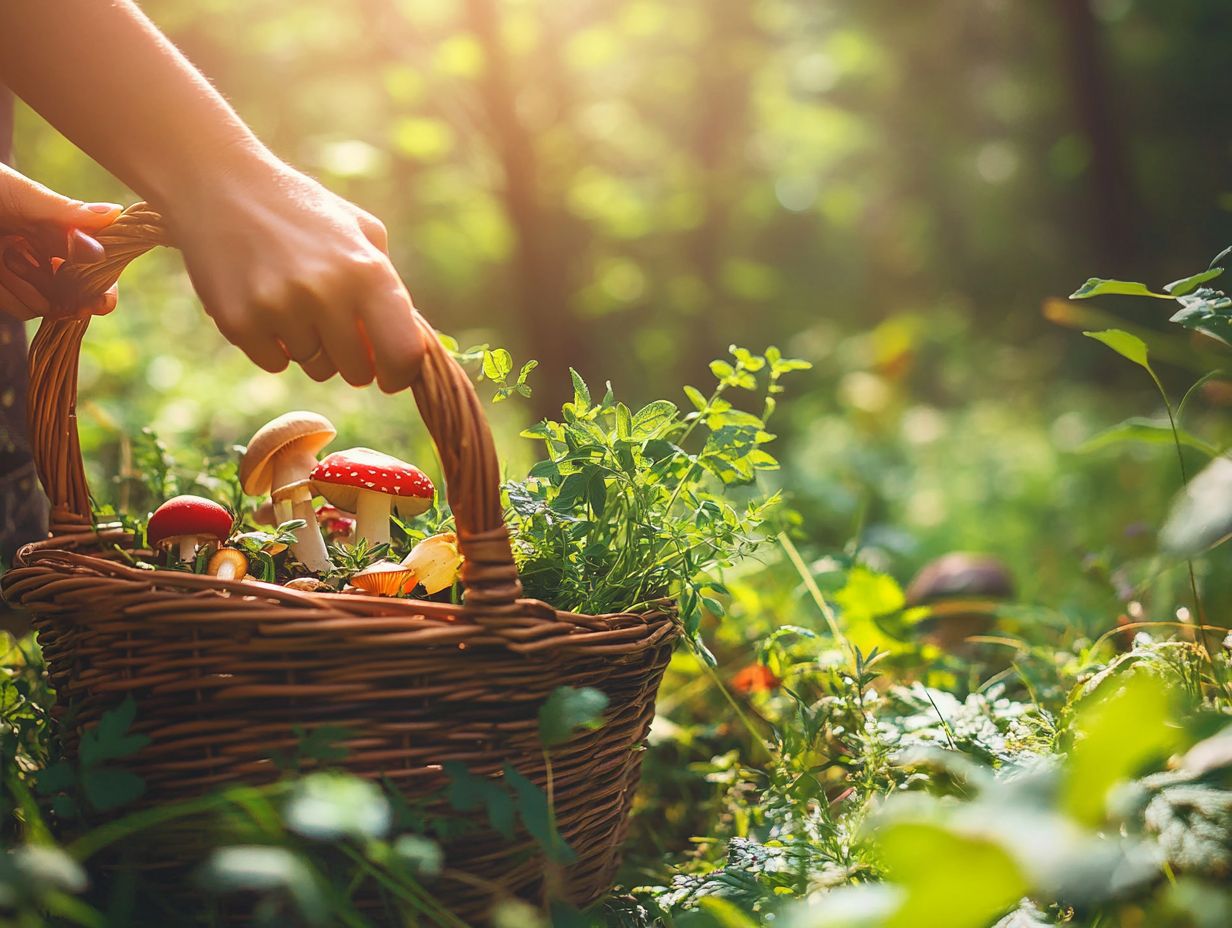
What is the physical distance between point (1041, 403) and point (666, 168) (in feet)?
11.2

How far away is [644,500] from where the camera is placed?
3.42 ft

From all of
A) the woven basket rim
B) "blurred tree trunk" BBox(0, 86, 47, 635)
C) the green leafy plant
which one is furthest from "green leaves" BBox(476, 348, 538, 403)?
"blurred tree trunk" BBox(0, 86, 47, 635)

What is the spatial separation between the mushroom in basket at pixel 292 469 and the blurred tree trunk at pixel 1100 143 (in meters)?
6.91

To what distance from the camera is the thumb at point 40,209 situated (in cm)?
109

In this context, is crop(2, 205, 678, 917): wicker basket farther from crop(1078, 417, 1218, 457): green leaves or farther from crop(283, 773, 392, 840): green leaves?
crop(1078, 417, 1218, 457): green leaves

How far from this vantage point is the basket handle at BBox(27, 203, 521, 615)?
82 centimetres

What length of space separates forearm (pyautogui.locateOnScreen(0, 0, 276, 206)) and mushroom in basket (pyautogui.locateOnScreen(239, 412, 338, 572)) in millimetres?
318

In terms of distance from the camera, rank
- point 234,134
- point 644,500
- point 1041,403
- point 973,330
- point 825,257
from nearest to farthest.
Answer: point 234,134
point 644,500
point 1041,403
point 973,330
point 825,257

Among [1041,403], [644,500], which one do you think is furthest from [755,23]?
[644,500]

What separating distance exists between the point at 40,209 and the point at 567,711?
0.92 m

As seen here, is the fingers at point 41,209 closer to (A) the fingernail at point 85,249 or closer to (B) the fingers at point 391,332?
(A) the fingernail at point 85,249

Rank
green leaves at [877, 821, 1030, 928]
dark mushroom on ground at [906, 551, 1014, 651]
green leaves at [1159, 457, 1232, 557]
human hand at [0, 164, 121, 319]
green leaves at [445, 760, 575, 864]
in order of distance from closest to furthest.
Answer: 1. green leaves at [877, 821, 1030, 928]
2. green leaves at [1159, 457, 1232, 557]
3. green leaves at [445, 760, 575, 864]
4. human hand at [0, 164, 121, 319]
5. dark mushroom on ground at [906, 551, 1014, 651]

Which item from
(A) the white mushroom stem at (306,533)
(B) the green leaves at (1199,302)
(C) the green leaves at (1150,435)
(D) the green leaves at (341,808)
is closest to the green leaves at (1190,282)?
(B) the green leaves at (1199,302)

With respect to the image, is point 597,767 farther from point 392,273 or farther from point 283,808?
point 392,273
